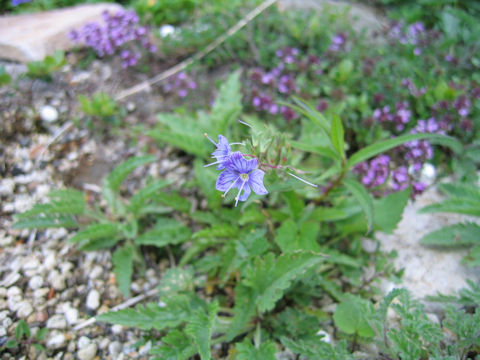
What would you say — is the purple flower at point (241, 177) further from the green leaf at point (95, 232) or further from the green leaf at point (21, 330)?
the green leaf at point (21, 330)

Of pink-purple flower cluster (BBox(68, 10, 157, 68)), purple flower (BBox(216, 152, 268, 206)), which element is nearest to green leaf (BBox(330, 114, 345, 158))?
purple flower (BBox(216, 152, 268, 206))

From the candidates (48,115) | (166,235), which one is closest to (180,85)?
(48,115)

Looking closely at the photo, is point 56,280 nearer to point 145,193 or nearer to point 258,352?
point 145,193

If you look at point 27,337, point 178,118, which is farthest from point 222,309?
point 178,118

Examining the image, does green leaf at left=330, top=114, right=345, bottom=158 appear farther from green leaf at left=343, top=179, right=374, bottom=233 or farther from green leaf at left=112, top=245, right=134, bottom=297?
green leaf at left=112, top=245, right=134, bottom=297

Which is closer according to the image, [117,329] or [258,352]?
[258,352]
